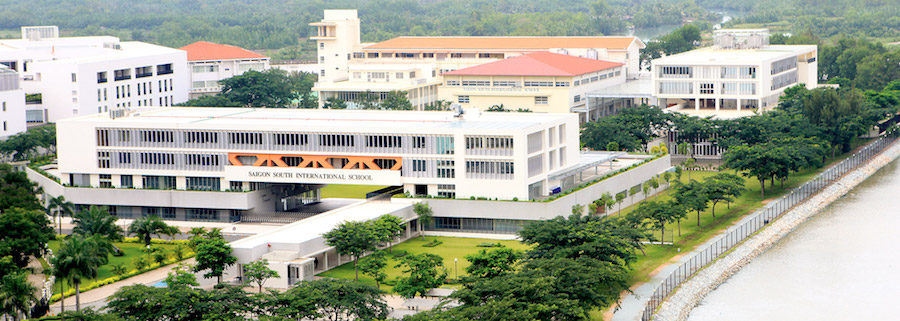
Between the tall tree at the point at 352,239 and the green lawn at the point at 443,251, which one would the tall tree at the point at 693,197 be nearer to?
the green lawn at the point at 443,251

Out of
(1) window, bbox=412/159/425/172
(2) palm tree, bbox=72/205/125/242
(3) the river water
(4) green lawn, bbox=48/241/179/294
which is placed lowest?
(3) the river water

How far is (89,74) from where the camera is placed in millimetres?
93938

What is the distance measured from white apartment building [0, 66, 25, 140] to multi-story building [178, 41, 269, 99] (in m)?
24.5

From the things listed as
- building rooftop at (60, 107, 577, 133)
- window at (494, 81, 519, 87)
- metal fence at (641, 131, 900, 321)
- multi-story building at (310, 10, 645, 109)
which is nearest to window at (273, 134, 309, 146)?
building rooftop at (60, 107, 577, 133)

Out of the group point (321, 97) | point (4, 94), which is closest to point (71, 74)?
point (4, 94)

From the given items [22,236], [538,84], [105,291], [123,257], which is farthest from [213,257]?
[538,84]

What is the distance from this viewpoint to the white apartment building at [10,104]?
85438mm

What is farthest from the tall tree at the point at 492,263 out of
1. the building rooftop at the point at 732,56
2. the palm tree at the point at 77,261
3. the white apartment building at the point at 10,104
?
the building rooftop at the point at 732,56

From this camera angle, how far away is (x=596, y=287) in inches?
1772

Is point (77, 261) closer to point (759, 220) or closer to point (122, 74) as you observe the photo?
point (759, 220)

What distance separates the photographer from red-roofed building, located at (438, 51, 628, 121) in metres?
96.1

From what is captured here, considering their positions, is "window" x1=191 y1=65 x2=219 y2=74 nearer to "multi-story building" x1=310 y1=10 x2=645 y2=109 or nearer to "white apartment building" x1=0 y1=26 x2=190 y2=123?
"white apartment building" x1=0 y1=26 x2=190 y2=123

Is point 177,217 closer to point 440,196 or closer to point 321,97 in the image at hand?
point 440,196

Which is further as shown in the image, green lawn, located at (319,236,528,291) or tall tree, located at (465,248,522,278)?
green lawn, located at (319,236,528,291)
